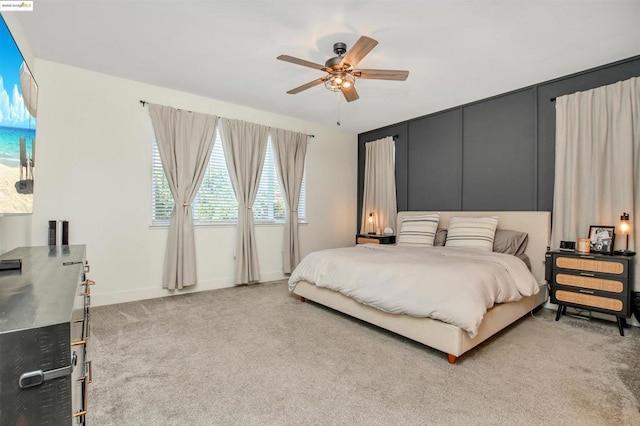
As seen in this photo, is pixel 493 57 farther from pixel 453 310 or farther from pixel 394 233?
pixel 394 233

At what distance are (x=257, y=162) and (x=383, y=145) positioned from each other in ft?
7.49

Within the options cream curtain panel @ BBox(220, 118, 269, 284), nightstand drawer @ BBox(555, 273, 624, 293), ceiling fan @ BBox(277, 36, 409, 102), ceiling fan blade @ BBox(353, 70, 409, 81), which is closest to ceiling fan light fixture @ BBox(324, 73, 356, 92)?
ceiling fan @ BBox(277, 36, 409, 102)

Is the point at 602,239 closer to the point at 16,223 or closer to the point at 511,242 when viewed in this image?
the point at 511,242

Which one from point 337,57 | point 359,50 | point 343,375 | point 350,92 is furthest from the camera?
point 350,92

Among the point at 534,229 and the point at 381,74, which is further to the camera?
the point at 534,229

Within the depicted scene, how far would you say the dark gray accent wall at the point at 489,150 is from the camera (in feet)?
11.9

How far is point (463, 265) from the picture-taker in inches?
102

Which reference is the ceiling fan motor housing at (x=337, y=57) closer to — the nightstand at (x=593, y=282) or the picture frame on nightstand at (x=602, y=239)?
the nightstand at (x=593, y=282)

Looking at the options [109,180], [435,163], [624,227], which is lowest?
[624,227]

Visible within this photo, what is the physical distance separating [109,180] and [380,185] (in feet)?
13.3

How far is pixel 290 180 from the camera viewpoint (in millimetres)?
4977

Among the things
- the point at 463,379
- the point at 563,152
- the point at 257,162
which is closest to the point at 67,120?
the point at 257,162

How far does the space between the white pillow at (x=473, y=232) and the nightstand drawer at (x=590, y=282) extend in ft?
2.43

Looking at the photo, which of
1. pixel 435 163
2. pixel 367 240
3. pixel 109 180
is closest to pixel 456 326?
pixel 367 240
